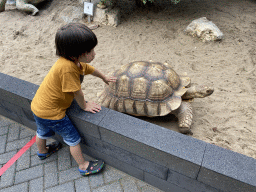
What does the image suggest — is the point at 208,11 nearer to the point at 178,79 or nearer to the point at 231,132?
the point at 178,79

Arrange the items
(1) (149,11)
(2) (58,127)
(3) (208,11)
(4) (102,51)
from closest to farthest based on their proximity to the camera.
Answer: (2) (58,127) → (4) (102,51) → (3) (208,11) → (1) (149,11)

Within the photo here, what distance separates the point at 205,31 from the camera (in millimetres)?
4188

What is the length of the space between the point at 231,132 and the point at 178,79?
934 millimetres

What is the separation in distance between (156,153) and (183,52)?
3.01m

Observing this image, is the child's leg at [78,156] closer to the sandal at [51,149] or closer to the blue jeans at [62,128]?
the blue jeans at [62,128]

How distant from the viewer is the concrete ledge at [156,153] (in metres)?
1.36

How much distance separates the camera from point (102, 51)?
167 inches

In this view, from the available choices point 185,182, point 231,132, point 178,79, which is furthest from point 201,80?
point 185,182

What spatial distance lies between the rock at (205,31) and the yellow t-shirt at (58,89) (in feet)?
11.1

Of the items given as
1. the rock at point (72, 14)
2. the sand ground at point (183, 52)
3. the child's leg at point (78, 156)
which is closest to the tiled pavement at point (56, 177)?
the child's leg at point (78, 156)

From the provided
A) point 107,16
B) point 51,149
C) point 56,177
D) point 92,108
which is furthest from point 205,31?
point 56,177

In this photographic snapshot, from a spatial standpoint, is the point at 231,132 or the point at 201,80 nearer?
the point at 231,132

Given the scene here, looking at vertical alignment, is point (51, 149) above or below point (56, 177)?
above

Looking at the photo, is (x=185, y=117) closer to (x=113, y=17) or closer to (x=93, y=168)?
(x=93, y=168)
